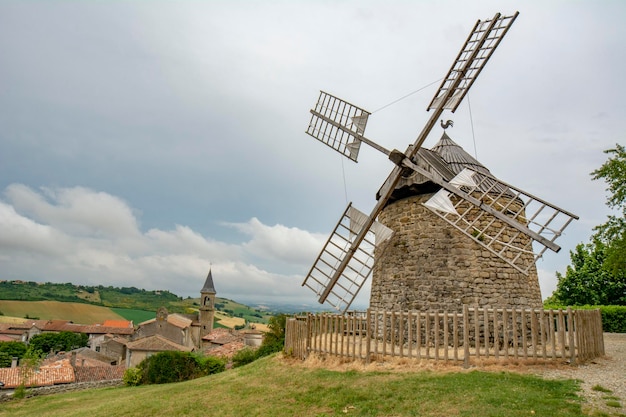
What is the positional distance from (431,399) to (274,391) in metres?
4.06

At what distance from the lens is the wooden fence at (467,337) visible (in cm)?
944

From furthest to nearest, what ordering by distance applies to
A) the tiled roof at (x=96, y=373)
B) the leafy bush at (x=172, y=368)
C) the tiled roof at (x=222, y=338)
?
the tiled roof at (x=222, y=338) < the tiled roof at (x=96, y=373) < the leafy bush at (x=172, y=368)

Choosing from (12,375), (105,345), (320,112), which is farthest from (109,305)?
(320,112)

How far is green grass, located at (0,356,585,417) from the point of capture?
23.0 ft

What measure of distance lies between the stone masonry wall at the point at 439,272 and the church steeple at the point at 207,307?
58.1 m

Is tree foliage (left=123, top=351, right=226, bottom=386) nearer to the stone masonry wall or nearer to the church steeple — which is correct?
the stone masonry wall

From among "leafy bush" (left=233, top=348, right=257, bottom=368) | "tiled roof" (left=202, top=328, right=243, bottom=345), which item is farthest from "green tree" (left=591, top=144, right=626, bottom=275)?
"tiled roof" (left=202, top=328, right=243, bottom=345)

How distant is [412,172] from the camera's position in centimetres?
1388

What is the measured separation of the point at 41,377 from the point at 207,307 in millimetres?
38353

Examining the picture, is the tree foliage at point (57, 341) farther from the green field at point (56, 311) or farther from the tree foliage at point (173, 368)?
the tree foliage at point (173, 368)

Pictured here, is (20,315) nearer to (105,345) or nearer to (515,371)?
(105,345)

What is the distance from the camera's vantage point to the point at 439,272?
41.5 ft

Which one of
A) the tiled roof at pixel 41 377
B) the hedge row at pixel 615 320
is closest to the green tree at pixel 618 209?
the hedge row at pixel 615 320

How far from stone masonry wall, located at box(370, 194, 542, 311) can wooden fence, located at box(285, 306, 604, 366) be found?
88 cm
